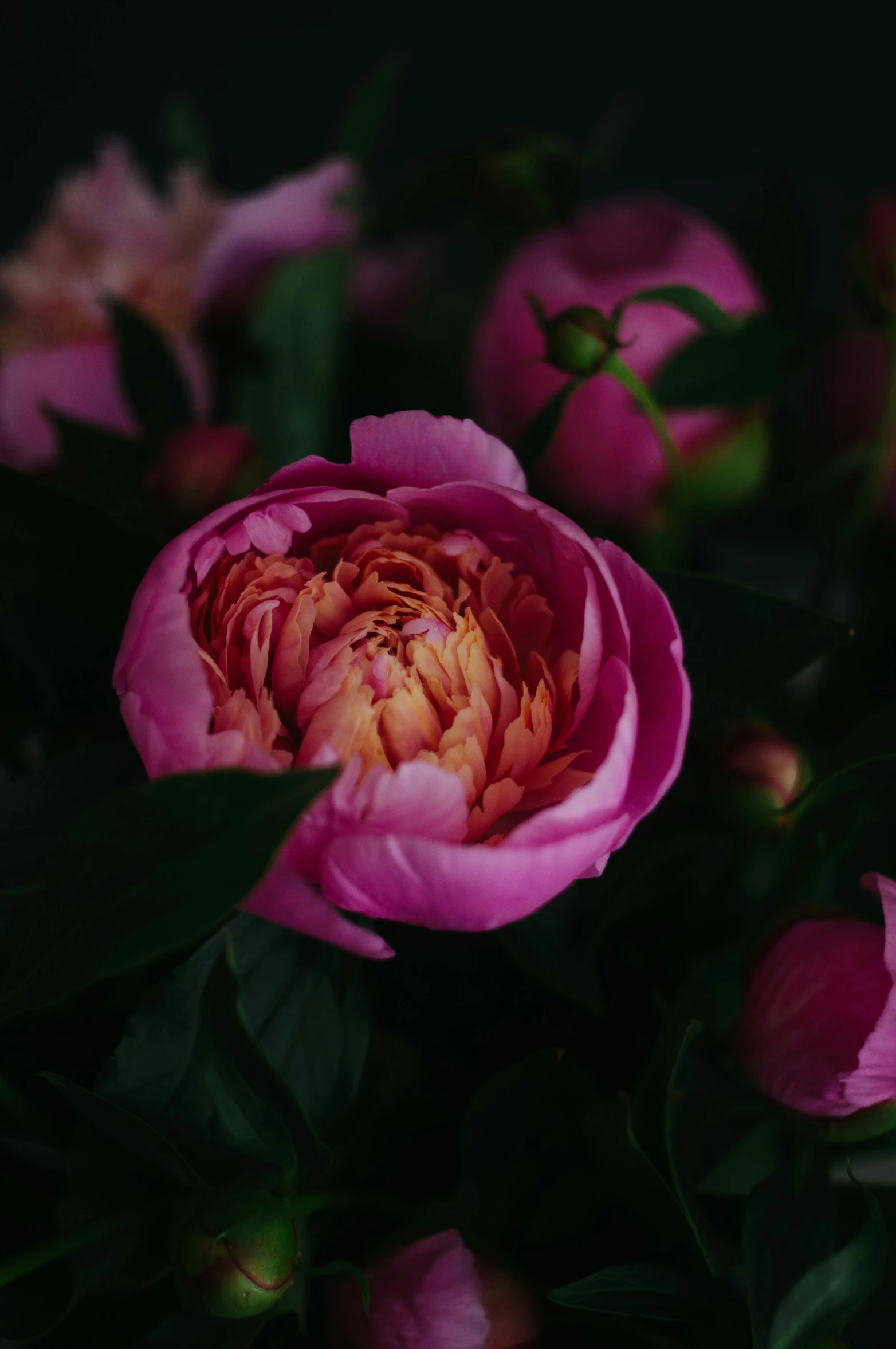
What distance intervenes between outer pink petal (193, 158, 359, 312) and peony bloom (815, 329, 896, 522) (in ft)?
0.58

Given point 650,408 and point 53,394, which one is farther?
point 53,394

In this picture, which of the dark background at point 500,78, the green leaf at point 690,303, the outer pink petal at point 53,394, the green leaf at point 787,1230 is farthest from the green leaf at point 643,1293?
the dark background at point 500,78

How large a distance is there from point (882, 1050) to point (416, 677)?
0.39 ft

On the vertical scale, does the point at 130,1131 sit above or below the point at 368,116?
below

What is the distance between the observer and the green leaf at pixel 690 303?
1.00 feet

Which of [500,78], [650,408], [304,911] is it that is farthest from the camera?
[500,78]

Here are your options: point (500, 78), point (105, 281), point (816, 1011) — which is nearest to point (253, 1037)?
point (816, 1011)

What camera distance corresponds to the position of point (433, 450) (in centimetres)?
22

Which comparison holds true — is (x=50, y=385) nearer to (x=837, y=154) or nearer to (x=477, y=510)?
(x=477, y=510)

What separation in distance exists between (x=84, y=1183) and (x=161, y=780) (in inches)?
4.7

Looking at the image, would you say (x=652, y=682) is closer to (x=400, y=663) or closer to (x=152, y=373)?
(x=400, y=663)

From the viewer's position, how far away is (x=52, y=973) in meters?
0.21

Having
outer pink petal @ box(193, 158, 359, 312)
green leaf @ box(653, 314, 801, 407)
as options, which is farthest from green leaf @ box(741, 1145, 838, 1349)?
outer pink petal @ box(193, 158, 359, 312)

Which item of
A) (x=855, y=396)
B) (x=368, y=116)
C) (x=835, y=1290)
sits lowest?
(x=835, y=1290)
